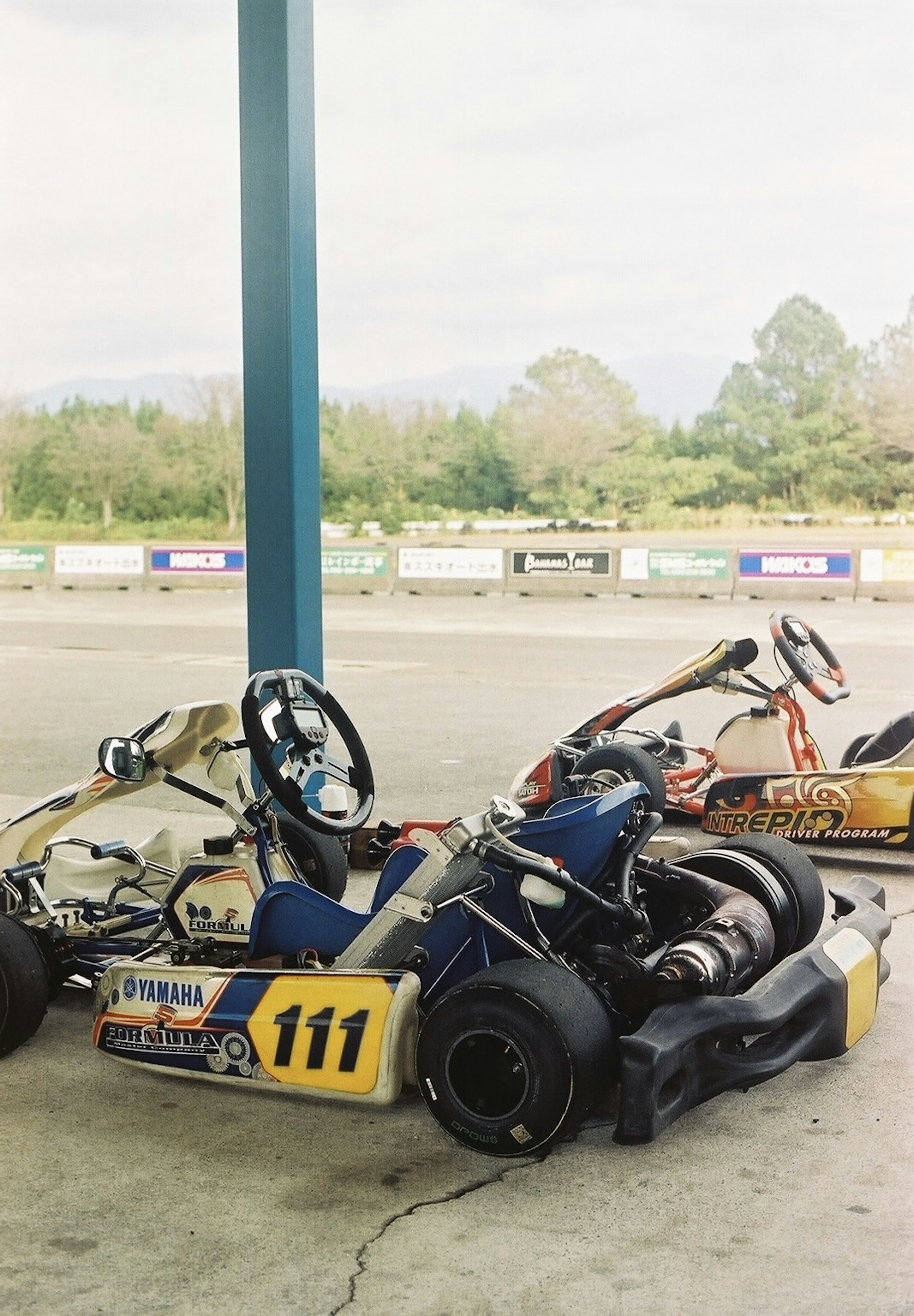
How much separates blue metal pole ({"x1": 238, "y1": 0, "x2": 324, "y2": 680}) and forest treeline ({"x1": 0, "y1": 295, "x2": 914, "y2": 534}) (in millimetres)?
25192

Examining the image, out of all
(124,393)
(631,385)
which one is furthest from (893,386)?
(124,393)

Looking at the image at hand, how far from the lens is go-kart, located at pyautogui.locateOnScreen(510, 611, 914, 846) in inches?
204

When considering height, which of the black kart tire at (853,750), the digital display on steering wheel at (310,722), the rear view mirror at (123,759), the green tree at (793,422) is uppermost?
the green tree at (793,422)

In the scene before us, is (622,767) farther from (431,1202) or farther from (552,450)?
(552,450)

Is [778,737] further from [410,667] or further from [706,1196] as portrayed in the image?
[410,667]

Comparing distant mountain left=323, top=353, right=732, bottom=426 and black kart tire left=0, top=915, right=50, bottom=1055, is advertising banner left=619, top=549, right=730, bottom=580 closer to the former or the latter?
black kart tire left=0, top=915, right=50, bottom=1055

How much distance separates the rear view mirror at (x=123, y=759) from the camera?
11.4ft

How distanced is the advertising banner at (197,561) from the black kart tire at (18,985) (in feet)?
62.5

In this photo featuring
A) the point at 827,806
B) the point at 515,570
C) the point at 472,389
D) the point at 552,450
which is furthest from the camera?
the point at 472,389

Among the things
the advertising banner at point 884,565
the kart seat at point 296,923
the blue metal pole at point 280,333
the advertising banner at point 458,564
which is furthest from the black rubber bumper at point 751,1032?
the advertising banner at point 458,564

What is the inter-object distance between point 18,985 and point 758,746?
10.8 ft

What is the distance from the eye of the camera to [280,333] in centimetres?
537

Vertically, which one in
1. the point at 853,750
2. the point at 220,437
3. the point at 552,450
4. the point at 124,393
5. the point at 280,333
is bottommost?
the point at 853,750

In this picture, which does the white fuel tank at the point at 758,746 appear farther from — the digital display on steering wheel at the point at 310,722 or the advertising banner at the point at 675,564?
the advertising banner at the point at 675,564
